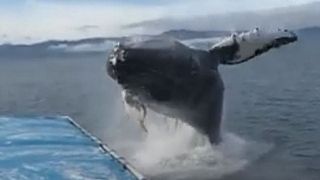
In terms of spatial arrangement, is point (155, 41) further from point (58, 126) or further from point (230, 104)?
point (230, 104)

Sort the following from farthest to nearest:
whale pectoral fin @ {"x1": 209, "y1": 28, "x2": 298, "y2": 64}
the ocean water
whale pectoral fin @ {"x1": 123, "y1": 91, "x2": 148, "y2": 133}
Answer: whale pectoral fin @ {"x1": 209, "y1": 28, "x2": 298, "y2": 64} < the ocean water < whale pectoral fin @ {"x1": 123, "y1": 91, "x2": 148, "y2": 133}

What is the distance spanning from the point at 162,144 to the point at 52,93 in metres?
33.0

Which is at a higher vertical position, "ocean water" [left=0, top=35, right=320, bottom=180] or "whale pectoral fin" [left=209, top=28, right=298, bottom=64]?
"whale pectoral fin" [left=209, top=28, right=298, bottom=64]

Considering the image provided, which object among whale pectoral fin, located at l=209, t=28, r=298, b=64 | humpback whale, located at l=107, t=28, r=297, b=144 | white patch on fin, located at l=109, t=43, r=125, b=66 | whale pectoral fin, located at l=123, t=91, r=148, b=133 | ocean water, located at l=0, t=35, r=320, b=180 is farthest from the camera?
whale pectoral fin, located at l=209, t=28, r=298, b=64

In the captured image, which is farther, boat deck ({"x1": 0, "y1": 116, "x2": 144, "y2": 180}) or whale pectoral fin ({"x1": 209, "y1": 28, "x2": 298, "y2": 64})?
whale pectoral fin ({"x1": 209, "y1": 28, "x2": 298, "y2": 64})

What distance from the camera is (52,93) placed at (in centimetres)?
5656

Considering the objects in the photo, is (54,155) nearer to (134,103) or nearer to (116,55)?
(116,55)

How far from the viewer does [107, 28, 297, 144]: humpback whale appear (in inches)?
754

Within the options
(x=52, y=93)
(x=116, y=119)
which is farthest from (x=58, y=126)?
(x=52, y=93)

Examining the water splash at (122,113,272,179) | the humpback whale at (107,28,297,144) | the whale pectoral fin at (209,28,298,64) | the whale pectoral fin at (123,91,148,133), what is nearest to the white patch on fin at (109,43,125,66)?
the humpback whale at (107,28,297,144)

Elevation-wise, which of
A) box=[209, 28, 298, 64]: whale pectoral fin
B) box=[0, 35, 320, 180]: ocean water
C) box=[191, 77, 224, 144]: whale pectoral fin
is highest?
box=[209, 28, 298, 64]: whale pectoral fin

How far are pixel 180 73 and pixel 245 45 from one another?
140 inches

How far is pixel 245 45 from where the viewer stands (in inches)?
898

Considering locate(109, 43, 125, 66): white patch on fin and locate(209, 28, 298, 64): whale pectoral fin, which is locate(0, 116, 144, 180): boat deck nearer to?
locate(109, 43, 125, 66): white patch on fin
